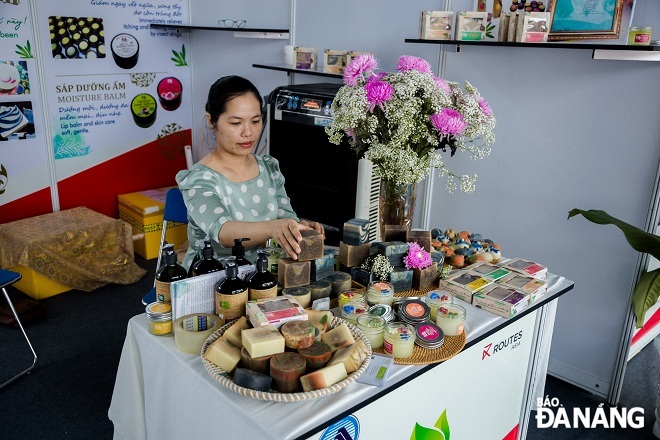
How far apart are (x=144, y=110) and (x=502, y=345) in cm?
372

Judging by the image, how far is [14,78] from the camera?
3797 millimetres

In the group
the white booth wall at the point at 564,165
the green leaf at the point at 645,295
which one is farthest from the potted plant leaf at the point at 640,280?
the white booth wall at the point at 564,165

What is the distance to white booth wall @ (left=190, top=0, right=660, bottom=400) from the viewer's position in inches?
99.2

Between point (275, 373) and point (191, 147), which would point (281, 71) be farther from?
point (275, 373)

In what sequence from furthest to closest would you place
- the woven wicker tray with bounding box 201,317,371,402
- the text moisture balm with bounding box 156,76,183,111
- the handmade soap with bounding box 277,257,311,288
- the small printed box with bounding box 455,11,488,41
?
the text moisture balm with bounding box 156,76,183,111, the small printed box with bounding box 455,11,488,41, the handmade soap with bounding box 277,257,311,288, the woven wicker tray with bounding box 201,317,371,402

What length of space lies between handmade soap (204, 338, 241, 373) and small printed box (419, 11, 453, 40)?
6.75 ft

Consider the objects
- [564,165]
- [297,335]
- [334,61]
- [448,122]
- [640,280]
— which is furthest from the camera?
[334,61]

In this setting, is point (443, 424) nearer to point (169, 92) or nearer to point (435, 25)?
point (435, 25)

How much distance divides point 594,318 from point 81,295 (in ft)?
10.6

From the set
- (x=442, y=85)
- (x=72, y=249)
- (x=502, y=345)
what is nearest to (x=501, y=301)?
(x=502, y=345)

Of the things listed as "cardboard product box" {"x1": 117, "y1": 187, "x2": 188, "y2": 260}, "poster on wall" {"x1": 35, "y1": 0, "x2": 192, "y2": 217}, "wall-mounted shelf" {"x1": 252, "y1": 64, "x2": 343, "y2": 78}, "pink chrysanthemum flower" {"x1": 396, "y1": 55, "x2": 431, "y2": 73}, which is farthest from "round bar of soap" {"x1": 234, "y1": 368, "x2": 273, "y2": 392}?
"poster on wall" {"x1": 35, "y1": 0, "x2": 192, "y2": 217}

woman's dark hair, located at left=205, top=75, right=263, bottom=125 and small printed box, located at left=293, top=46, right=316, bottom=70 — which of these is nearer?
woman's dark hair, located at left=205, top=75, right=263, bottom=125

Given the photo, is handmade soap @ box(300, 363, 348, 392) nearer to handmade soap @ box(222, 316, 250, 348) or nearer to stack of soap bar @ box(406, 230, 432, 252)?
handmade soap @ box(222, 316, 250, 348)

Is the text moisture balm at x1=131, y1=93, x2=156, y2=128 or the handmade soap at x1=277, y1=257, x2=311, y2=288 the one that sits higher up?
the text moisture balm at x1=131, y1=93, x2=156, y2=128
